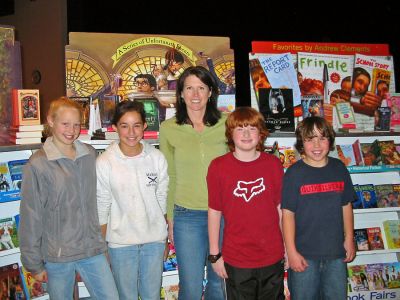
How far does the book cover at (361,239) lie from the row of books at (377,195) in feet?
0.71

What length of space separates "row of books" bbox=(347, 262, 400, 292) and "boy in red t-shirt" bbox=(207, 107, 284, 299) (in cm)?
143

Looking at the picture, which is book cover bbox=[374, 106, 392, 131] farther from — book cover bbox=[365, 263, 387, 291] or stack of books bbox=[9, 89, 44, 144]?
stack of books bbox=[9, 89, 44, 144]

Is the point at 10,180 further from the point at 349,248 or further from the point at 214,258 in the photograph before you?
the point at 349,248

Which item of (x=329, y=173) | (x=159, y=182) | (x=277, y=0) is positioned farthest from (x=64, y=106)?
(x=277, y=0)

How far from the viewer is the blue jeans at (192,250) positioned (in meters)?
2.36

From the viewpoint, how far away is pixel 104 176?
2393 millimetres

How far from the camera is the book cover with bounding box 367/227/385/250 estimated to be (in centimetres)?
345

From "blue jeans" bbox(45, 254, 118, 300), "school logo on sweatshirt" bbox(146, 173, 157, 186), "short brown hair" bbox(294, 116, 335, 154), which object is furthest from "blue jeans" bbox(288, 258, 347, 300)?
"blue jeans" bbox(45, 254, 118, 300)

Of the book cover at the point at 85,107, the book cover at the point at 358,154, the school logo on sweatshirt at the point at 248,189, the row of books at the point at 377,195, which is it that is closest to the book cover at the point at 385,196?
the row of books at the point at 377,195

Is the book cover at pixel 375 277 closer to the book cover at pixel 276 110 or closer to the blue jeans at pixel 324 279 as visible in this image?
the blue jeans at pixel 324 279

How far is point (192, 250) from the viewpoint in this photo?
2.36 m

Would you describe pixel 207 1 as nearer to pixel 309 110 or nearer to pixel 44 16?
pixel 44 16

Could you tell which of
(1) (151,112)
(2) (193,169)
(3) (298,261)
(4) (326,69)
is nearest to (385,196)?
(4) (326,69)

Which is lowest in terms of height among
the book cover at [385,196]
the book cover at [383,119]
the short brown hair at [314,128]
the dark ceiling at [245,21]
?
the book cover at [385,196]
